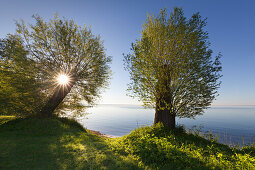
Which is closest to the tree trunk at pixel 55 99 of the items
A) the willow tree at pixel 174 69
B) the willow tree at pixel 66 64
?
the willow tree at pixel 66 64

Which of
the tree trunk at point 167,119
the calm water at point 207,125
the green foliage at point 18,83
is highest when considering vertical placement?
the green foliage at point 18,83

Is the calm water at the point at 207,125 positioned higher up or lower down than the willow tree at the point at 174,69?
lower down

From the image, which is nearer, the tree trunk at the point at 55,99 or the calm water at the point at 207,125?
the tree trunk at the point at 55,99

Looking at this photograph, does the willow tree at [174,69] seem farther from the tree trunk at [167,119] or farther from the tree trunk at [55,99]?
the tree trunk at [55,99]

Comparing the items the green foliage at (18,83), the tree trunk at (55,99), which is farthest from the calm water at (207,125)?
the green foliage at (18,83)

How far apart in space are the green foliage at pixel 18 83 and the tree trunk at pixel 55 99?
1.47 metres

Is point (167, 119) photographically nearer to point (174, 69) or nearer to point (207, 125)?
point (174, 69)

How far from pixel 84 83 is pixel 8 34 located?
977 centimetres

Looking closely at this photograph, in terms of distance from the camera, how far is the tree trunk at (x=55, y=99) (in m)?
13.8

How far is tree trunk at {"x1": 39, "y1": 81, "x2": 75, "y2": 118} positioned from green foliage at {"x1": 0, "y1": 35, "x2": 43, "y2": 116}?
1.47 meters

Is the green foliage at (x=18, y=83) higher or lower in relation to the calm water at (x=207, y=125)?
higher

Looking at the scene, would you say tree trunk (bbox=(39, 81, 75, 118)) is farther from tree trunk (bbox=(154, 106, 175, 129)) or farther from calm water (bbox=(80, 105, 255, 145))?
→ tree trunk (bbox=(154, 106, 175, 129))

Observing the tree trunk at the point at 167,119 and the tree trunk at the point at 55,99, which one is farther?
the tree trunk at the point at 55,99

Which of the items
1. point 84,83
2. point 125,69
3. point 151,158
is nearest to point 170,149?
point 151,158
